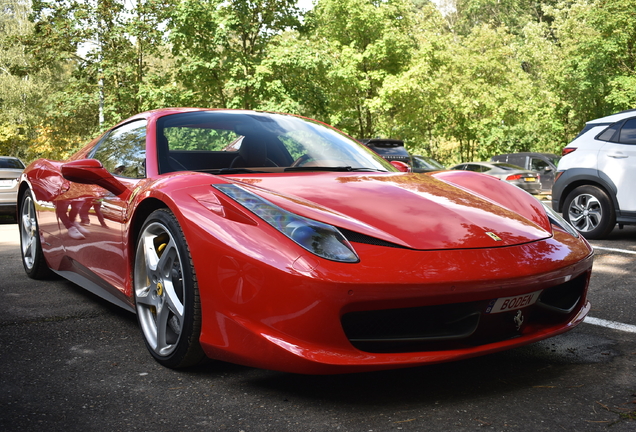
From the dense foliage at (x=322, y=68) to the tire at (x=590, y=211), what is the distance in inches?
474

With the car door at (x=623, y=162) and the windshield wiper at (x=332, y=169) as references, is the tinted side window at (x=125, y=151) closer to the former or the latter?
the windshield wiper at (x=332, y=169)

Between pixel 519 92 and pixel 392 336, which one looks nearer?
pixel 392 336

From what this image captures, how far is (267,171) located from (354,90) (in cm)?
2235

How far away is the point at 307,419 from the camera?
2283 mm

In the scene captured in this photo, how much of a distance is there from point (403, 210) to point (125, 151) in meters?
1.93

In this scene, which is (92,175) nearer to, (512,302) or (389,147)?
(512,302)

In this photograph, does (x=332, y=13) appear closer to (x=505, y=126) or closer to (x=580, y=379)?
(x=505, y=126)

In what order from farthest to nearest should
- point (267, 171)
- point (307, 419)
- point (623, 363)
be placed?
point (267, 171) < point (623, 363) < point (307, 419)

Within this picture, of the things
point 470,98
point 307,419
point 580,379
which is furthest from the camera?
point 470,98

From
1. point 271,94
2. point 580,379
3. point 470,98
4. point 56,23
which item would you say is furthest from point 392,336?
point 470,98

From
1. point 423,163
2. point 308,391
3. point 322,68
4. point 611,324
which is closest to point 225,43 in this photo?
point 322,68

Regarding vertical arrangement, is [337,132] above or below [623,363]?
above

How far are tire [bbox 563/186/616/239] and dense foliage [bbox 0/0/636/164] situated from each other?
1204 centimetres


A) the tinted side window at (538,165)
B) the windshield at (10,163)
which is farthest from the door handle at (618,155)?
the tinted side window at (538,165)
